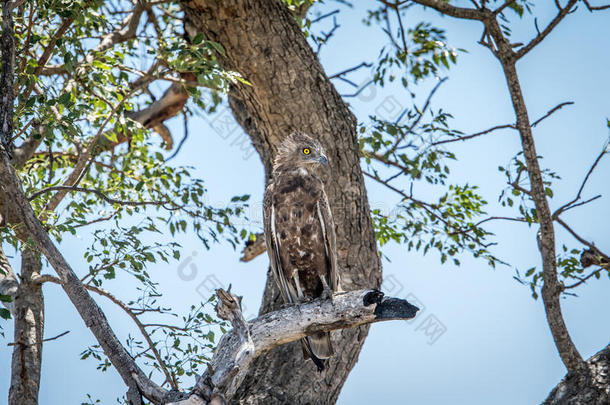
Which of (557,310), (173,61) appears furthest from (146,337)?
(557,310)

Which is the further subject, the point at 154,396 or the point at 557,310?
the point at 557,310

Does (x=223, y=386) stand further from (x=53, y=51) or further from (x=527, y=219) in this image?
(x=527, y=219)

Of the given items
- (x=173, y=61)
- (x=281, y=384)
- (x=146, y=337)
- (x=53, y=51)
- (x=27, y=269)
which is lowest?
(x=281, y=384)

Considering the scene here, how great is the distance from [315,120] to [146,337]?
83.1 inches

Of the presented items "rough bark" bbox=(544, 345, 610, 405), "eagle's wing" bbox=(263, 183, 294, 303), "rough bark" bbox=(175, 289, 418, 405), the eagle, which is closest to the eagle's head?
the eagle

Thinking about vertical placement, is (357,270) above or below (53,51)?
below

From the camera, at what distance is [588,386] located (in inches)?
147

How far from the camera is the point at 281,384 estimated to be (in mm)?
4227

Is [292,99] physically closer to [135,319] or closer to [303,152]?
[303,152]

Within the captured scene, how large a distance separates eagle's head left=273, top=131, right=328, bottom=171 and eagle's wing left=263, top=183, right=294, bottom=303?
0.29m

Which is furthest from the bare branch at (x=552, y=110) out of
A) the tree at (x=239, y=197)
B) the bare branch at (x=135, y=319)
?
the bare branch at (x=135, y=319)

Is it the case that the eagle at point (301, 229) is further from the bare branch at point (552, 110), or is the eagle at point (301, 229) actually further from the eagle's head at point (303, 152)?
the bare branch at point (552, 110)

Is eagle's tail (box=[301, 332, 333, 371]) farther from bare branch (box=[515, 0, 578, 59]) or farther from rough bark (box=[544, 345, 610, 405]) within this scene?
bare branch (box=[515, 0, 578, 59])

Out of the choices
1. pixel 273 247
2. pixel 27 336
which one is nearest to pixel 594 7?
pixel 273 247
